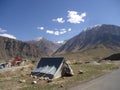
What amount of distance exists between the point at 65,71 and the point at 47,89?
8.30m

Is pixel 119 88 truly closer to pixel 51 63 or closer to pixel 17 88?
pixel 17 88

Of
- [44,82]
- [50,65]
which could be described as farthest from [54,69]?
[44,82]

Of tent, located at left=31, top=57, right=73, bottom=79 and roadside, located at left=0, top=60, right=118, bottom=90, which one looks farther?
tent, located at left=31, top=57, right=73, bottom=79

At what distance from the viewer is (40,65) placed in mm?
29734

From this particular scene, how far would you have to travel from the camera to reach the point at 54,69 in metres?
26.4

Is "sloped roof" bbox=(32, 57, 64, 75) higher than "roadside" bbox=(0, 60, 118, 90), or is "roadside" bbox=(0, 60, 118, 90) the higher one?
"sloped roof" bbox=(32, 57, 64, 75)

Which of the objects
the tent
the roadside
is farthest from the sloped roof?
the roadside

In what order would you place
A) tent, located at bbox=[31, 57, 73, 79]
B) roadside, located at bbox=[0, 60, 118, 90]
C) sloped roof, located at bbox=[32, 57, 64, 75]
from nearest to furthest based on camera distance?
roadside, located at bbox=[0, 60, 118, 90] < tent, located at bbox=[31, 57, 73, 79] < sloped roof, located at bbox=[32, 57, 64, 75]

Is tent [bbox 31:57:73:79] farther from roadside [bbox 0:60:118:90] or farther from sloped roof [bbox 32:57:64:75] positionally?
roadside [bbox 0:60:118:90]

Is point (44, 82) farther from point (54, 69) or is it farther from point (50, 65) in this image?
point (50, 65)

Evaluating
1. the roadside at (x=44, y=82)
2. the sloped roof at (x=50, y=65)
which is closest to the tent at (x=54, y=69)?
the sloped roof at (x=50, y=65)

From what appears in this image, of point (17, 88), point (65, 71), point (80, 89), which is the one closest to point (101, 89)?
point (80, 89)

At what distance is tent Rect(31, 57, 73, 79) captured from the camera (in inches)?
1020

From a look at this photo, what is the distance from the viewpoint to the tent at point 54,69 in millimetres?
25903
